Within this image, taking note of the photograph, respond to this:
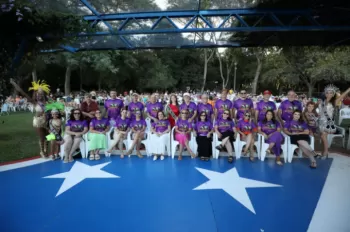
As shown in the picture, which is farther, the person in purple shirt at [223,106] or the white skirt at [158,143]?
the person in purple shirt at [223,106]

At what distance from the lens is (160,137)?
4.95 m

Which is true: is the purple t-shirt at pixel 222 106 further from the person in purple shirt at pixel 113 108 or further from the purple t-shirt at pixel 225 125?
A: the person in purple shirt at pixel 113 108

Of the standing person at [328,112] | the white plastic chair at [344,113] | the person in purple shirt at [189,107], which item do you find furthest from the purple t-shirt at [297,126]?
the white plastic chair at [344,113]

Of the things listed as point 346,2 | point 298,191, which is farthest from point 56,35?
point 346,2

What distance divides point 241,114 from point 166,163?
2.12 metres

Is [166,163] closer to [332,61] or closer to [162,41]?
[162,41]

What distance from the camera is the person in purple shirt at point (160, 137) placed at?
16.3 ft

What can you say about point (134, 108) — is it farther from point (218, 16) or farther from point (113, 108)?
point (218, 16)

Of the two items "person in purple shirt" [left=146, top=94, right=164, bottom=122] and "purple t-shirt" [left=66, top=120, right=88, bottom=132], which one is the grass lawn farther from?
"person in purple shirt" [left=146, top=94, right=164, bottom=122]

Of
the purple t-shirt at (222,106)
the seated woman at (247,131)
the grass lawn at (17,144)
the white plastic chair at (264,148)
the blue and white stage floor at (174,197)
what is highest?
the purple t-shirt at (222,106)

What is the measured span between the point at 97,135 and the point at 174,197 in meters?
2.51

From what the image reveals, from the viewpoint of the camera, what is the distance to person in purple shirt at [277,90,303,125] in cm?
500

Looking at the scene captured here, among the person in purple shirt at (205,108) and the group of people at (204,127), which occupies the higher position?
the person in purple shirt at (205,108)

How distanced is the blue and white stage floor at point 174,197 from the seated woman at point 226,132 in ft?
1.42
